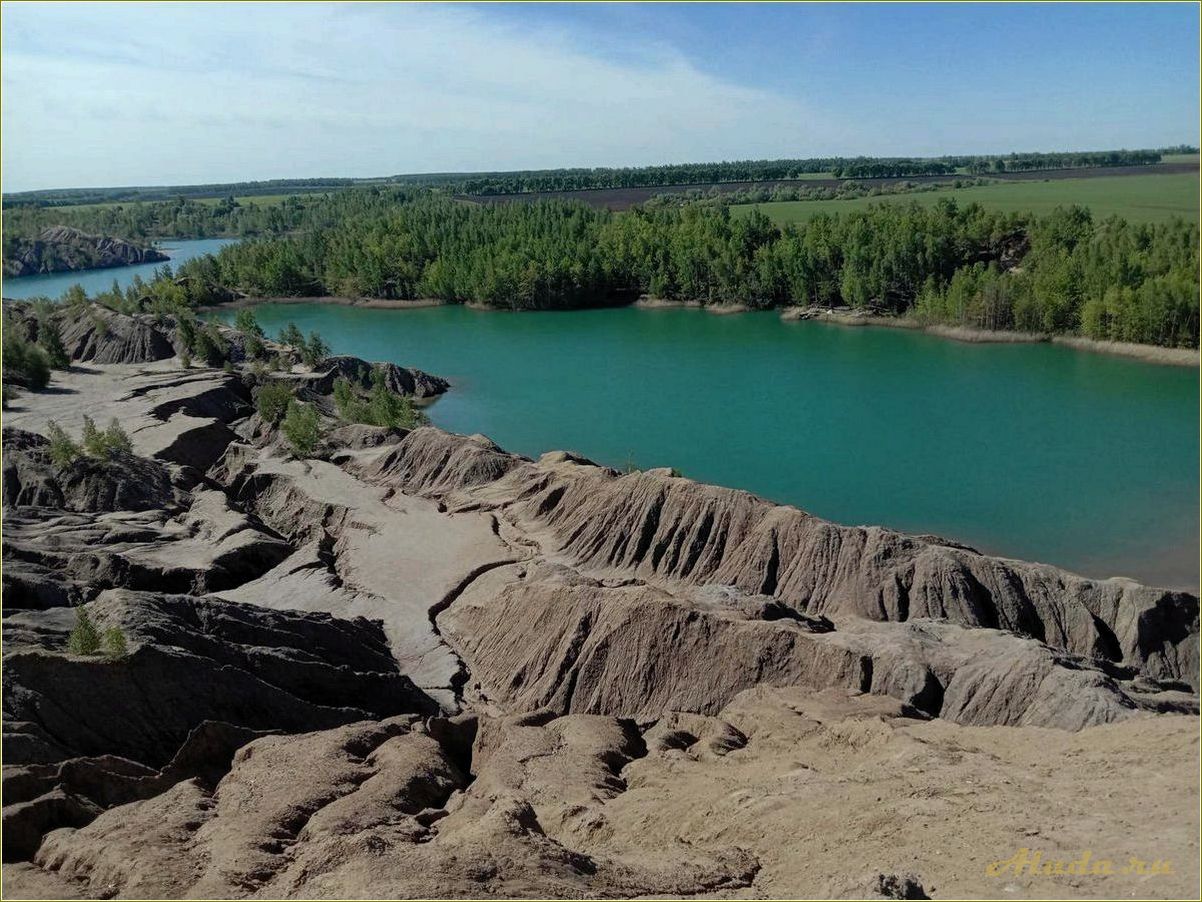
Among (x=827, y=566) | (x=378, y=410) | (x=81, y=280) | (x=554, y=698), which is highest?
(x=81, y=280)

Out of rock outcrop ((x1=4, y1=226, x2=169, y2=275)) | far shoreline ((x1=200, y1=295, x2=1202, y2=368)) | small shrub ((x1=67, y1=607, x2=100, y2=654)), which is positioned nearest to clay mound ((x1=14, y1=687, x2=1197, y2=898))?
small shrub ((x1=67, y1=607, x2=100, y2=654))

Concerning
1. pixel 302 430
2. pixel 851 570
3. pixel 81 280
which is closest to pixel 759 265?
pixel 302 430

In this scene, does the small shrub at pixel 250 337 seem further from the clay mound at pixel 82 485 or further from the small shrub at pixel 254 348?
the clay mound at pixel 82 485

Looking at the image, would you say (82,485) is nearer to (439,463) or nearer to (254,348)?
(439,463)

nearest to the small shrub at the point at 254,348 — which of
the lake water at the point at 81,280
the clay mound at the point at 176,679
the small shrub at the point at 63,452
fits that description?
the small shrub at the point at 63,452

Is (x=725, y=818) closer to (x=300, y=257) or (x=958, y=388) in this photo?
(x=958, y=388)
